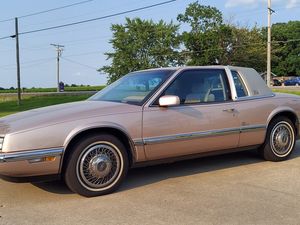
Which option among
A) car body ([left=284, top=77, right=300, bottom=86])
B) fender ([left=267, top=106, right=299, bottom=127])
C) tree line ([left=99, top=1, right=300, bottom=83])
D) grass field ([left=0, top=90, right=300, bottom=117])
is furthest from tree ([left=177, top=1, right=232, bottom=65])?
fender ([left=267, top=106, right=299, bottom=127])

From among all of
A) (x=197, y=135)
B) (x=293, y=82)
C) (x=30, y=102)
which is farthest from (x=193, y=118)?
(x=293, y=82)

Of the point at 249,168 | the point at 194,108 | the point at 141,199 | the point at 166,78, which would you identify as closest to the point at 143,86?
the point at 166,78

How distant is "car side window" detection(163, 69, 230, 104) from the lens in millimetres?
5805

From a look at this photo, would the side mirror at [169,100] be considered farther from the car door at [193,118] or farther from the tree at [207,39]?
the tree at [207,39]

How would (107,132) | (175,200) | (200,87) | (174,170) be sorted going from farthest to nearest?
(174,170) → (200,87) → (107,132) → (175,200)

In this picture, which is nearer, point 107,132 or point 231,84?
point 107,132

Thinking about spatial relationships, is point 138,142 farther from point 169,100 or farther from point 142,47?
point 142,47

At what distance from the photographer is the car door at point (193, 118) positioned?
5.43 m

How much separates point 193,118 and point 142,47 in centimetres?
5515

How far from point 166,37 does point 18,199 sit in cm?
5615

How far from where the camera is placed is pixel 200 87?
6.07 m

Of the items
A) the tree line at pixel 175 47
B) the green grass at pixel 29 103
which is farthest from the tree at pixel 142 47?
the green grass at pixel 29 103

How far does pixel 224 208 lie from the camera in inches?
179

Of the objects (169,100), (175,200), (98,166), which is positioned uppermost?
(169,100)
